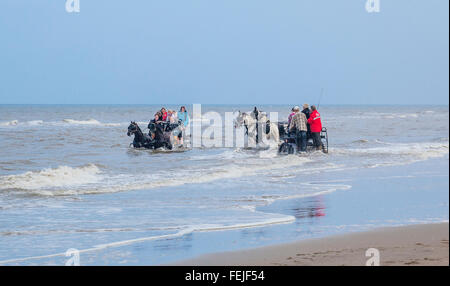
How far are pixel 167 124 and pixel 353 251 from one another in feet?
55.0

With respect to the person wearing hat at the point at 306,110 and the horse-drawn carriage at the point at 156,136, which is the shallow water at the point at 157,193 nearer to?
the horse-drawn carriage at the point at 156,136

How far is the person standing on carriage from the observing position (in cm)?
1967

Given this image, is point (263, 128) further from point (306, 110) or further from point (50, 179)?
point (50, 179)

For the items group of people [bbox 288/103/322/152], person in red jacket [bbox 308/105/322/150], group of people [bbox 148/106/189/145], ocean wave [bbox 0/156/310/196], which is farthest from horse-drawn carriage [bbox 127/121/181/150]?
ocean wave [bbox 0/156/310/196]

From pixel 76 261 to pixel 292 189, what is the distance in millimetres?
6593

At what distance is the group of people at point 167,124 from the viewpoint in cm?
2275

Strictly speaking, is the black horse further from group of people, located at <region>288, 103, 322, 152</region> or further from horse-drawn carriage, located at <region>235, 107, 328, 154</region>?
group of people, located at <region>288, 103, 322, 152</region>

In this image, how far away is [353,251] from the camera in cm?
675

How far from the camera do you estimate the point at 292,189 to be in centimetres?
1260

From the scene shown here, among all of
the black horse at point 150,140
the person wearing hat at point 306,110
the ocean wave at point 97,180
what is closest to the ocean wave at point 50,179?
the ocean wave at point 97,180

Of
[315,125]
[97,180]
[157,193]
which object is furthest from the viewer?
[315,125]

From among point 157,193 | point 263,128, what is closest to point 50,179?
point 157,193

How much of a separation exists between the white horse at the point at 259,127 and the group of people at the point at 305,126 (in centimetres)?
145

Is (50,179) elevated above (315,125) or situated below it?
below
